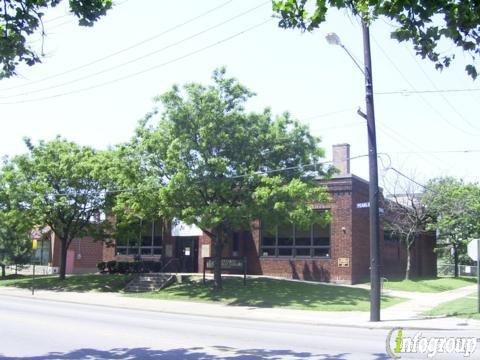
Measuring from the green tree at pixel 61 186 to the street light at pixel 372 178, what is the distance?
1649cm

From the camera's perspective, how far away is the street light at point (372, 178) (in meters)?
17.8

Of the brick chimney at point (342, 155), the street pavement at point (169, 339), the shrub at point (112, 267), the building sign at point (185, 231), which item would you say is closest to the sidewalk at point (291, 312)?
the street pavement at point (169, 339)

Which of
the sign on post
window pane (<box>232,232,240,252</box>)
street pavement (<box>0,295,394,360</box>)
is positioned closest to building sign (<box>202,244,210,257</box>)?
window pane (<box>232,232,240,252</box>)

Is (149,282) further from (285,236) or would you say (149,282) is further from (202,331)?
(202,331)

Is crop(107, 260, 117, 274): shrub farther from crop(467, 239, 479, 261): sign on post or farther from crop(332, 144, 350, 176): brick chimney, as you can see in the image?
crop(467, 239, 479, 261): sign on post

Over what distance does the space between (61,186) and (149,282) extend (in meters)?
7.62

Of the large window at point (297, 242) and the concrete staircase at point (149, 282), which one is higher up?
the large window at point (297, 242)

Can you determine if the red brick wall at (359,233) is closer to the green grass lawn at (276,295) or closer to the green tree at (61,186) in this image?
the green grass lawn at (276,295)

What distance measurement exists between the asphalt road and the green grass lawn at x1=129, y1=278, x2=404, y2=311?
16.9 ft

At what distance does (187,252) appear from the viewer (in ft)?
121

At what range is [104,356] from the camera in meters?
10.3

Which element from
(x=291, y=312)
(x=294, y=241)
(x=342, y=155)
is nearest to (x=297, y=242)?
(x=294, y=241)

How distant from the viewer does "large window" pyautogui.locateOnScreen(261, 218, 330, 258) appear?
31.5 metres

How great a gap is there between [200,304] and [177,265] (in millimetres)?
13377
